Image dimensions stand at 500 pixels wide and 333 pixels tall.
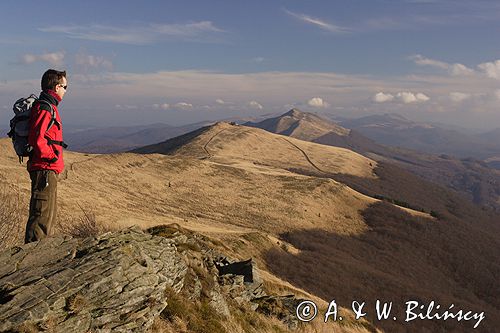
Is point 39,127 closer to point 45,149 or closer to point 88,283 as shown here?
point 45,149

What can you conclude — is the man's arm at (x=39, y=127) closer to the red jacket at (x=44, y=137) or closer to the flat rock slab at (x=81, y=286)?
the red jacket at (x=44, y=137)

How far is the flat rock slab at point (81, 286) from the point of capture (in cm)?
983

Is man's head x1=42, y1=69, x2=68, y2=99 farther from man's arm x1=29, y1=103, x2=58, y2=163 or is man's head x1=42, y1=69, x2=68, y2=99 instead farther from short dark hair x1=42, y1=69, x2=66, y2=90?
man's arm x1=29, y1=103, x2=58, y2=163

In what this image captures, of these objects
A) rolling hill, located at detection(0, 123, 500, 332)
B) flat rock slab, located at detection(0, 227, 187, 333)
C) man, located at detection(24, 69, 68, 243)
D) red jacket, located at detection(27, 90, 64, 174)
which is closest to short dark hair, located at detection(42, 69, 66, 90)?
man, located at detection(24, 69, 68, 243)

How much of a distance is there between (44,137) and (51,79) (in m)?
1.76

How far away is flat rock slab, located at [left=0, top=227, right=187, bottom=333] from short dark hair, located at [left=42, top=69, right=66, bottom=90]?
4.89m

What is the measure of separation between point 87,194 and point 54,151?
44659 millimetres

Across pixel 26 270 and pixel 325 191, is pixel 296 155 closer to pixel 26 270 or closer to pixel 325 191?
pixel 325 191

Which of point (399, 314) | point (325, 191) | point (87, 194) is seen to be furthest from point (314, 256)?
point (325, 191)

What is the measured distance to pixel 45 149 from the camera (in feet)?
35.5

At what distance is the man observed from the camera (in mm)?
10664

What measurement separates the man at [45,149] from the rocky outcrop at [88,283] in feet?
3.51

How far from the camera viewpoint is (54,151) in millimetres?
11211


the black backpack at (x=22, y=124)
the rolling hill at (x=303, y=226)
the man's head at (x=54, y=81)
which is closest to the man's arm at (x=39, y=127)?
the black backpack at (x=22, y=124)
